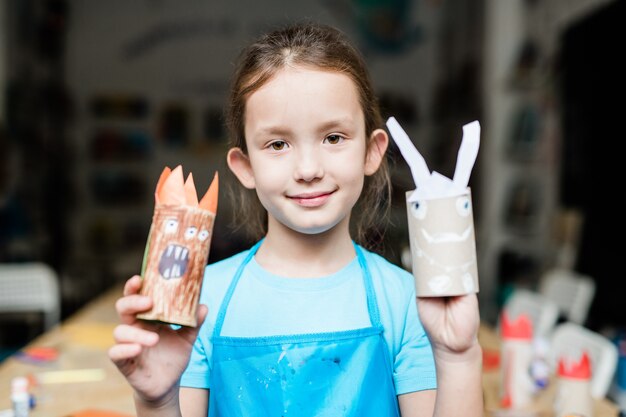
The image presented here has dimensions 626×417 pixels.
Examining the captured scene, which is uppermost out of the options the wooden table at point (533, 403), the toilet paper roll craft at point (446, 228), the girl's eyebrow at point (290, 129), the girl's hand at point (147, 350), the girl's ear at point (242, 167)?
the girl's eyebrow at point (290, 129)

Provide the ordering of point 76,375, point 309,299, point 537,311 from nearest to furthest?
point 309,299 → point 76,375 → point 537,311

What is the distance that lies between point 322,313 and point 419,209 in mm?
281

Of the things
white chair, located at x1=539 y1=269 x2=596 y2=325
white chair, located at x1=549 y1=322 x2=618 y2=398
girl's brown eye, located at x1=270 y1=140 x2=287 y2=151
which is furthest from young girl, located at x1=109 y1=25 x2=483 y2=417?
white chair, located at x1=539 y1=269 x2=596 y2=325

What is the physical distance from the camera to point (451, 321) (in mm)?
983

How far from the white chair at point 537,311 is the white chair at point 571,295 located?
0.34 meters

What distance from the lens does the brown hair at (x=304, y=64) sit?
1.15 metres

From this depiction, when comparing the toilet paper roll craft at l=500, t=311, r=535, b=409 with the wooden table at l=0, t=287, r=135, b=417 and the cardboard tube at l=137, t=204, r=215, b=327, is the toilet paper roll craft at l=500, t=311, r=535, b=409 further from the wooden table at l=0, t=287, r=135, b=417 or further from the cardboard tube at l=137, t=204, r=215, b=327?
the cardboard tube at l=137, t=204, r=215, b=327

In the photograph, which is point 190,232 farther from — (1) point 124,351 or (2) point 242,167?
(2) point 242,167

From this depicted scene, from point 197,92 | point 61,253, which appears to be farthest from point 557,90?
point 61,253

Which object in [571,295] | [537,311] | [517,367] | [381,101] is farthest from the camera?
[381,101]

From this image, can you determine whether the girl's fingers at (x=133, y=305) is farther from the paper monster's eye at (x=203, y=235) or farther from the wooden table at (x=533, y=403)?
the wooden table at (x=533, y=403)

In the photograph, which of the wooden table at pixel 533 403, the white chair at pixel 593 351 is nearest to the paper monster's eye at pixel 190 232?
the wooden table at pixel 533 403

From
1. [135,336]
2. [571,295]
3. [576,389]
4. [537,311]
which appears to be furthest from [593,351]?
[135,336]

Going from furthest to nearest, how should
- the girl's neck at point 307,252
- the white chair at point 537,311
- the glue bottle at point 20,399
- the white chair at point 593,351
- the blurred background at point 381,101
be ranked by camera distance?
the blurred background at point 381,101 < the white chair at point 537,311 < the white chair at point 593,351 < the glue bottle at point 20,399 < the girl's neck at point 307,252
